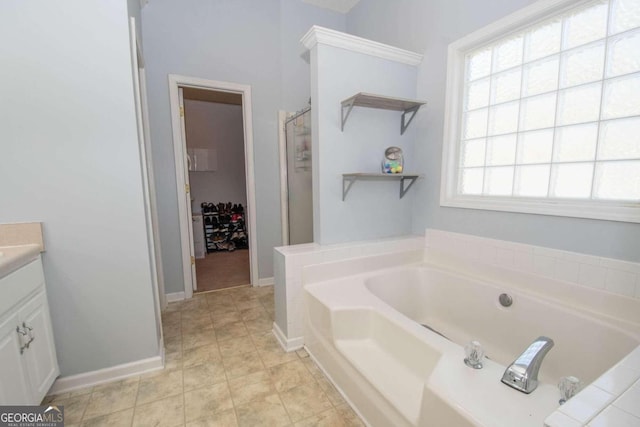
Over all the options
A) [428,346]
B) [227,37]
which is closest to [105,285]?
[428,346]

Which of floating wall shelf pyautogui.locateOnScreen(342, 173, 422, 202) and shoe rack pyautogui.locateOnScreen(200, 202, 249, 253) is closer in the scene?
floating wall shelf pyautogui.locateOnScreen(342, 173, 422, 202)

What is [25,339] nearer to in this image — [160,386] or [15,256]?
[15,256]

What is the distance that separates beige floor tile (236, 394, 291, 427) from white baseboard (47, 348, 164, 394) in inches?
26.3

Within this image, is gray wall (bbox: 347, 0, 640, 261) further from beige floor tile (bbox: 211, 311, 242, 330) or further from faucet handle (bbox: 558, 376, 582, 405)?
beige floor tile (bbox: 211, 311, 242, 330)

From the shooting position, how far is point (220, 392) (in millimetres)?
1493

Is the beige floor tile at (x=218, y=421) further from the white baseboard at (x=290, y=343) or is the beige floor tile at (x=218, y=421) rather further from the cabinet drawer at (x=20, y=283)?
the cabinet drawer at (x=20, y=283)

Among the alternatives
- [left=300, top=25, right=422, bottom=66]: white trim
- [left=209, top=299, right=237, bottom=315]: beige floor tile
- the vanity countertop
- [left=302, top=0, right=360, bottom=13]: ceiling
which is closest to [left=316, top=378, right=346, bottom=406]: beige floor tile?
[left=209, top=299, right=237, bottom=315]: beige floor tile

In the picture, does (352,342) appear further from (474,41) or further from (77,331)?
(474,41)

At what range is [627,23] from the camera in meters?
1.24

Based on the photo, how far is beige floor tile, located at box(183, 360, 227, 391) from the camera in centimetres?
156

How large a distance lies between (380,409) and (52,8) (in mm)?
2420

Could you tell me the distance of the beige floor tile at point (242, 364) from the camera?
165 centimetres

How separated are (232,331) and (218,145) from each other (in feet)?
12.1

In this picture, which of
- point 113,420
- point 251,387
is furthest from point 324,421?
point 113,420
